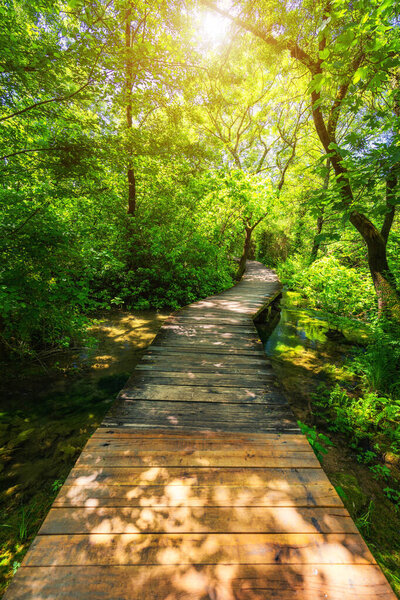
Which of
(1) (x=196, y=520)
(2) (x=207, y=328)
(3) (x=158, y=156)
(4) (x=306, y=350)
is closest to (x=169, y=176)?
(3) (x=158, y=156)

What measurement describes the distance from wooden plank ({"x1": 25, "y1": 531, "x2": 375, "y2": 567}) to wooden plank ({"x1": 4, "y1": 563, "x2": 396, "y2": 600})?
0.03 meters

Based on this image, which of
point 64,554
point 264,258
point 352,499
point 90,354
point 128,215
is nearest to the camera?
point 64,554

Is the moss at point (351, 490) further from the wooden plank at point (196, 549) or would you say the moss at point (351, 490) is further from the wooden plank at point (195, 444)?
the wooden plank at point (196, 549)

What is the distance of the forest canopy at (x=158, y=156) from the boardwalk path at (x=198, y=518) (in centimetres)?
257

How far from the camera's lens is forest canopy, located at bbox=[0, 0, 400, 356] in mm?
3336

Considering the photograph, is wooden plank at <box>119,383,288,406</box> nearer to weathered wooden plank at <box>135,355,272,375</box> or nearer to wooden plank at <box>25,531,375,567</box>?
weathered wooden plank at <box>135,355,272,375</box>

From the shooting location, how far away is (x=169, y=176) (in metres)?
8.97

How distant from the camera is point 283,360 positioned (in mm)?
6309

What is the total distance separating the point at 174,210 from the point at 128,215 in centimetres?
192

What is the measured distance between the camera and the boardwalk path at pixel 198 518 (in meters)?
1.14

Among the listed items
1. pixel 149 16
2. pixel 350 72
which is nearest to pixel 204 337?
pixel 350 72

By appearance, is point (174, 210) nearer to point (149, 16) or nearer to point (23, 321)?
point (149, 16)

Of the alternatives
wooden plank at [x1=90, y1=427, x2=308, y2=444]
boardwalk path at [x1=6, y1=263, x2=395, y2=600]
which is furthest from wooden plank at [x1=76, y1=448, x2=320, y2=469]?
wooden plank at [x1=90, y1=427, x2=308, y2=444]

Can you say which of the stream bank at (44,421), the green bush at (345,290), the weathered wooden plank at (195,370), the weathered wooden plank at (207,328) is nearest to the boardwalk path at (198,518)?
the weathered wooden plank at (195,370)
